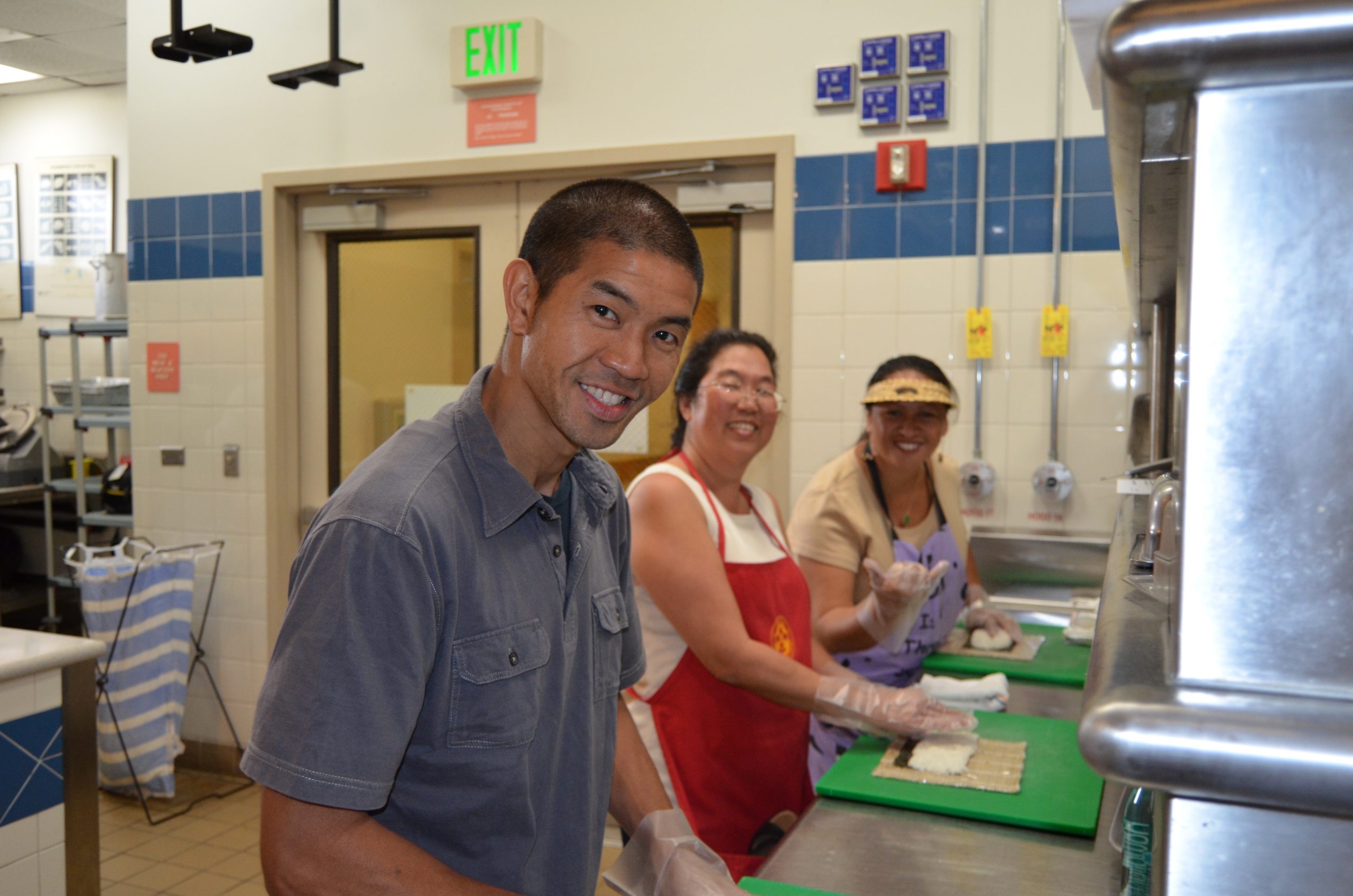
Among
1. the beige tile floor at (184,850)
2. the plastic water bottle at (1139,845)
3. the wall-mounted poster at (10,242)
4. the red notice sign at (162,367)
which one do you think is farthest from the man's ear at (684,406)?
the wall-mounted poster at (10,242)

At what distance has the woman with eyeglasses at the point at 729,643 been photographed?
1813 millimetres

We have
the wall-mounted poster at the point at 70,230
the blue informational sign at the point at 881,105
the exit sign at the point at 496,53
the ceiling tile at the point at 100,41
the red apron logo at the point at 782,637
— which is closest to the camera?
the red apron logo at the point at 782,637

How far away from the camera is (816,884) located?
49.7 inches

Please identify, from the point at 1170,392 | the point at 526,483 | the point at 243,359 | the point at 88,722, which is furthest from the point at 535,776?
the point at 243,359

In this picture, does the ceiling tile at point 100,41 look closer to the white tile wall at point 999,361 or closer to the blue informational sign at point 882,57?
the blue informational sign at point 882,57

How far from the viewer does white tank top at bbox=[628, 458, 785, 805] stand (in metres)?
1.91

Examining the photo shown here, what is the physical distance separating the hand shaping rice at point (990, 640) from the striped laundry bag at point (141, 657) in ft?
8.96

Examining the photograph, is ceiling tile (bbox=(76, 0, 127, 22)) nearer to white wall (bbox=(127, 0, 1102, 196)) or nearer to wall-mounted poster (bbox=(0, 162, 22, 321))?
white wall (bbox=(127, 0, 1102, 196))

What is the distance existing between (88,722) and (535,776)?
1.47 meters

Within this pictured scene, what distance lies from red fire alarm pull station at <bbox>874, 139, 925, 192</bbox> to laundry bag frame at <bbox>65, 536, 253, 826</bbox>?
2.74m

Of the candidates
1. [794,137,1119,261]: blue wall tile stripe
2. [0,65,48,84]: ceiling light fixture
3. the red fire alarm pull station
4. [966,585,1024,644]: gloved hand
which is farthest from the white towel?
[0,65,48,84]: ceiling light fixture

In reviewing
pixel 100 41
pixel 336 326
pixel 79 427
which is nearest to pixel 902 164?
pixel 336 326

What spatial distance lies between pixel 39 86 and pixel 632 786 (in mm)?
5743

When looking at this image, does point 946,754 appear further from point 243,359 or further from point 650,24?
point 243,359
